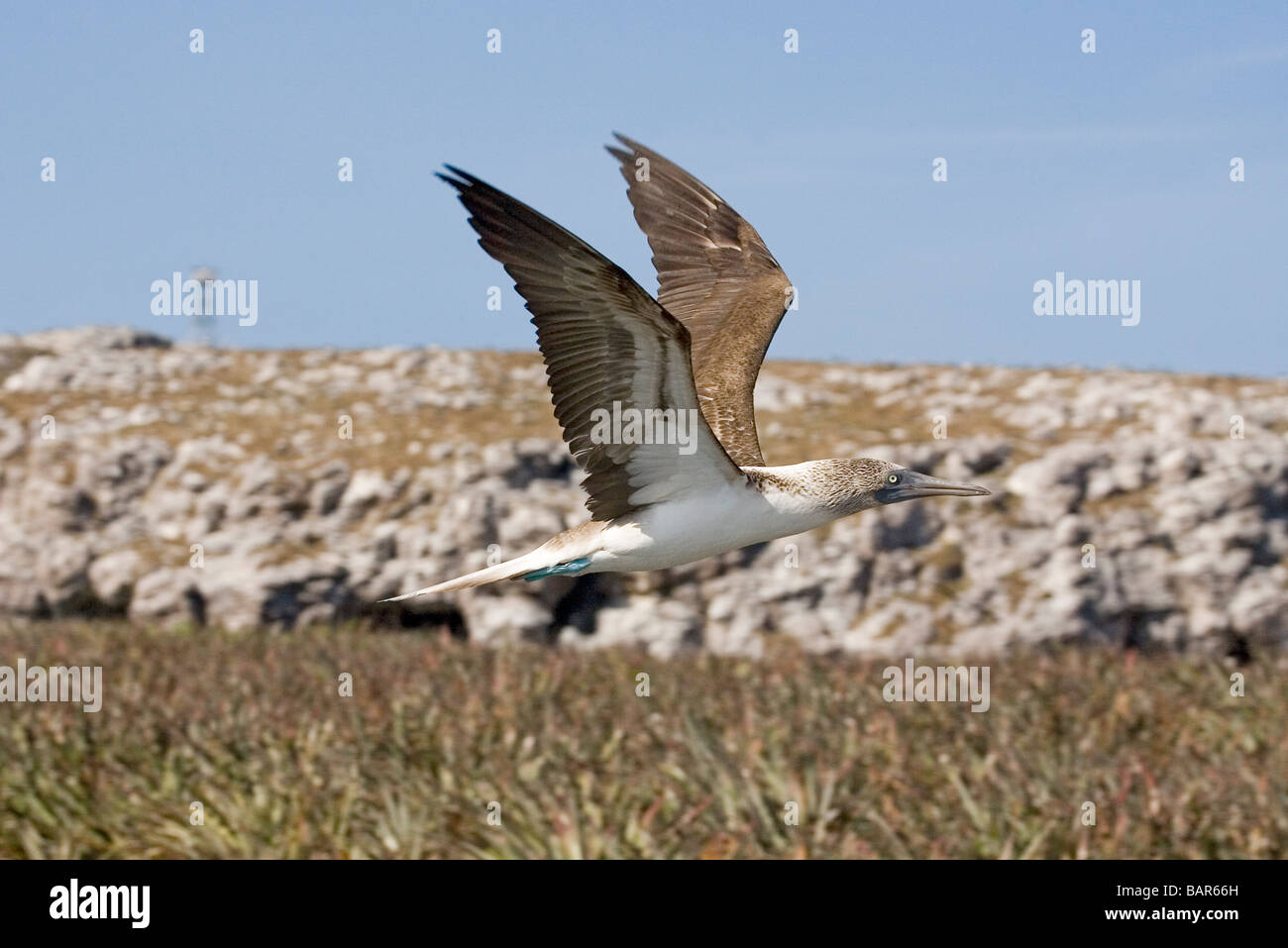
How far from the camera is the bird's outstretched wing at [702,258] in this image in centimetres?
714

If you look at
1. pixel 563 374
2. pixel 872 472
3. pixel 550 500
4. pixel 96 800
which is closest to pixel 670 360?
pixel 563 374

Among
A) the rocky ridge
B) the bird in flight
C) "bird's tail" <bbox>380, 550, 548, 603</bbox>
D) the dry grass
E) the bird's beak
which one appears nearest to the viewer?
"bird's tail" <bbox>380, 550, 548, 603</bbox>

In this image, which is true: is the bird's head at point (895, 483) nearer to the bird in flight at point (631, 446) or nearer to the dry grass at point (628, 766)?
the bird in flight at point (631, 446)

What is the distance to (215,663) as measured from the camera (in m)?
11.7

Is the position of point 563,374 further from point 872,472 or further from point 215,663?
point 215,663

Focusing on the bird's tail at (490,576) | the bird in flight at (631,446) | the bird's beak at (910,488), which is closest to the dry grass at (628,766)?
the bird's beak at (910,488)

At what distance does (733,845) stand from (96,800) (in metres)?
3.41

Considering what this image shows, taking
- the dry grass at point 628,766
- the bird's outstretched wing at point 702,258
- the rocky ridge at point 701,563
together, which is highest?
the bird's outstretched wing at point 702,258

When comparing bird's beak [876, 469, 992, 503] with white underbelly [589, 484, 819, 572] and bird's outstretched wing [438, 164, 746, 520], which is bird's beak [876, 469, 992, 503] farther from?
bird's outstretched wing [438, 164, 746, 520]

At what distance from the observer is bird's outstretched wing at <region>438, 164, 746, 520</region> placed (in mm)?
4426

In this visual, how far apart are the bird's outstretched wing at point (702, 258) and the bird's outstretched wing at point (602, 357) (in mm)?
2044

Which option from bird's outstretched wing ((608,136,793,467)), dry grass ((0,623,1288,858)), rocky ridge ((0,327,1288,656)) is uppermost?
bird's outstretched wing ((608,136,793,467))

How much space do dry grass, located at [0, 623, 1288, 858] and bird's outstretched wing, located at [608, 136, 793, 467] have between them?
208 centimetres

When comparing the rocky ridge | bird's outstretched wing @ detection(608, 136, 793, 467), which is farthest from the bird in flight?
the rocky ridge
